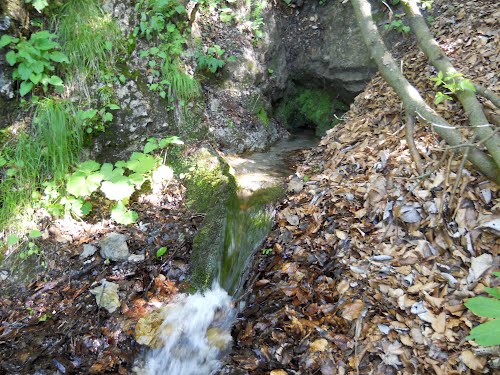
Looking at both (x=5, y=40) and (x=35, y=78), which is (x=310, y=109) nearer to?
(x=35, y=78)

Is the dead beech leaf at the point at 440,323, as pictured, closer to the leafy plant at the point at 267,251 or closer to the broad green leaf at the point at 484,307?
the broad green leaf at the point at 484,307

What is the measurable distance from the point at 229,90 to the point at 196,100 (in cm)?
82

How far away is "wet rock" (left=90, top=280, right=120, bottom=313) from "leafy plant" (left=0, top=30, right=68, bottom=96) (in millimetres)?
2486

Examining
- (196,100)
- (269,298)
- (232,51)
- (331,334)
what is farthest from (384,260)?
(232,51)

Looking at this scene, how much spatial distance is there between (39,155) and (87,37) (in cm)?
166

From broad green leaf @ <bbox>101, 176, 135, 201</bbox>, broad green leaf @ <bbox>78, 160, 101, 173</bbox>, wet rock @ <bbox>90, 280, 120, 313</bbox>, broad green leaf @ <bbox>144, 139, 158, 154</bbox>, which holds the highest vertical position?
broad green leaf @ <bbox>144, 139, 158, 154</bbox>

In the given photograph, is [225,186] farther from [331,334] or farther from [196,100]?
[331,334]

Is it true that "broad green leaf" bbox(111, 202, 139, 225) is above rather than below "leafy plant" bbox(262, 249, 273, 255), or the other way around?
above

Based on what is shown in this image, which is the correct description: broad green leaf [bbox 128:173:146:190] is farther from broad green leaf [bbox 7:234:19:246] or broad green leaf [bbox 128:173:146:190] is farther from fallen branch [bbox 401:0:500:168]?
fallen branch [bbox 401:0:500:168]

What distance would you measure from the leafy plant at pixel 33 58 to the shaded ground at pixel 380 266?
331cm

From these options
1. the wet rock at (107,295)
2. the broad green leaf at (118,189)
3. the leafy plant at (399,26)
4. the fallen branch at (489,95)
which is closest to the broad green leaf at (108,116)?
the broad green leaf at (118,189)

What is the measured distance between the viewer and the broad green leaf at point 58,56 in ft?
13.8

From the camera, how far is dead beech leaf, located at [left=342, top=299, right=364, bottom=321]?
2498mm

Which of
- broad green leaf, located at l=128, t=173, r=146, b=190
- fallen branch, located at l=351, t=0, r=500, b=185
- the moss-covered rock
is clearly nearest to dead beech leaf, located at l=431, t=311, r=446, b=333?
fallen branch, located at l=351, t=0, r=500, b=185
